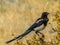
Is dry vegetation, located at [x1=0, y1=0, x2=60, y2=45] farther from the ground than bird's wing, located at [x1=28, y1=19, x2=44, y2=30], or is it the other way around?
bird's wing, located at [x1=28, y1=19, x2=44, y2=30]

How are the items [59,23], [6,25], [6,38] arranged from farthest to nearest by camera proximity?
[6,25], [6,38], [59,23]

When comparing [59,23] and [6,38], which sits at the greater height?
[59,23]

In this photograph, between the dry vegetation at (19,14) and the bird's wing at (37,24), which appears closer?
the bird's wing at (37,24)

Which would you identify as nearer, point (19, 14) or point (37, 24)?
point (37, 24)

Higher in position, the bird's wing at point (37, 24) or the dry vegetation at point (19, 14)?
the bird's wing at point (37, 24)

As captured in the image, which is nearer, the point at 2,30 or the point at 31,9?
the point at 2,30

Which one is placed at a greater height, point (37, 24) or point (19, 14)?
point (37, 24)

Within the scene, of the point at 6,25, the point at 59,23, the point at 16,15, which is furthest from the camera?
the point at 16,15

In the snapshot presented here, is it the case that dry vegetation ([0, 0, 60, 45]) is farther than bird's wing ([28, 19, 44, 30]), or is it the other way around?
dry vegetation ([0, 0, 60, 45])

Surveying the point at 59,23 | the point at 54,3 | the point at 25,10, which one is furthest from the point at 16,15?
the point at 59,23

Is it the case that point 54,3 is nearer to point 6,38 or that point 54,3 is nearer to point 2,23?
point 2,23
